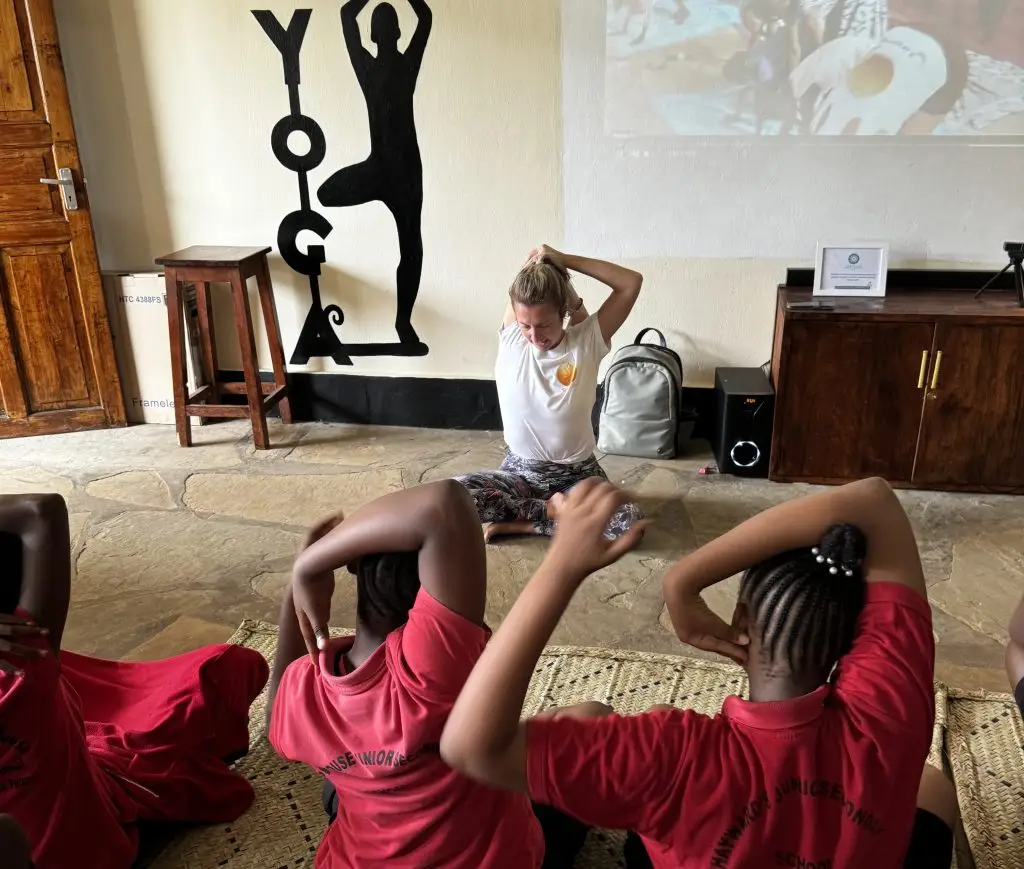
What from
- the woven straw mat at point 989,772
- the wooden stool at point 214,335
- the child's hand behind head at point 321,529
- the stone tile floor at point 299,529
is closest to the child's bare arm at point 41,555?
the child's hand behind head at point 321,529

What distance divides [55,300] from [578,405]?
2.37 metres

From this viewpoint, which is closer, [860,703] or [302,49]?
[860,703]

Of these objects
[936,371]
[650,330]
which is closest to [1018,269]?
[936,371]

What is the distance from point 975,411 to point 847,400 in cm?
41

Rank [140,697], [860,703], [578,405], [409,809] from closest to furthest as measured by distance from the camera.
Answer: [860,703]
[409,809]
[140,697]
[578,405]

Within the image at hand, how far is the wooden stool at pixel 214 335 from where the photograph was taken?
3422mm

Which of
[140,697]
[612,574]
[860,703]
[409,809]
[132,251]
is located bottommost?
[612,574]

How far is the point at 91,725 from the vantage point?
1610mm

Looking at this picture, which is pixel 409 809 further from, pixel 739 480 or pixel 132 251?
pixel 132 251

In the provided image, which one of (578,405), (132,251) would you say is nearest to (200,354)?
(132,251)

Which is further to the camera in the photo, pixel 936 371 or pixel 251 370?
pixel 251 370

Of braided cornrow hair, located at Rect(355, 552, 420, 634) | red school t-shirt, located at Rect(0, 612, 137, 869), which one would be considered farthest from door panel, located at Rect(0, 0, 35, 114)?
braided cornrow hair, located at Rect(355, 552, 420, 634)

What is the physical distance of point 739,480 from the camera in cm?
315

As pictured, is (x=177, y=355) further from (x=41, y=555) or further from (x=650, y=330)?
(x=41, y=555)
